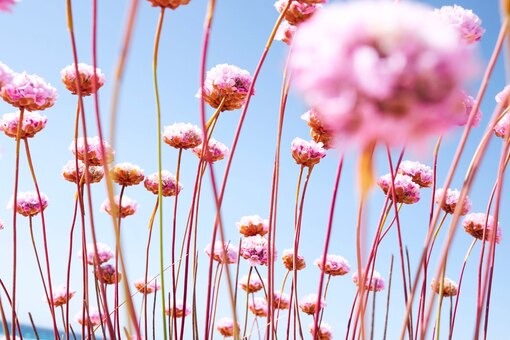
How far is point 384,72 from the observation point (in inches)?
10.3

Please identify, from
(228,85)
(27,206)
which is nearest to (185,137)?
(228,85)

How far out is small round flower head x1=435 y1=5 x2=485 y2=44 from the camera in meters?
0.85

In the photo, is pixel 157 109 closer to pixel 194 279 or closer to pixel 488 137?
pixel 488 137

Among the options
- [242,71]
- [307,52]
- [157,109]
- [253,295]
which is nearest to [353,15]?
[307,52]

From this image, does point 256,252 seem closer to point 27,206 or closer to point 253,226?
point 253,226

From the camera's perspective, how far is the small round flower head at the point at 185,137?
4.78 ft

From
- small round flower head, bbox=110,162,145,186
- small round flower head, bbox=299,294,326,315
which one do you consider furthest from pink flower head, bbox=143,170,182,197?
small round flower head, bbox=299,294,326,315

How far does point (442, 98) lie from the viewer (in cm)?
27

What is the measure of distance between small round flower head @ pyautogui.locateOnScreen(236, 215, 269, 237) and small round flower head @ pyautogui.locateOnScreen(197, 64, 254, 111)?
23.9 inches

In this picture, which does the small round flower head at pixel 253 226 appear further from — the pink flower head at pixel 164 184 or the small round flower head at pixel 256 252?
the pink flower head at pixel 164 184

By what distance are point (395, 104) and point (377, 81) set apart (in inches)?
0.6

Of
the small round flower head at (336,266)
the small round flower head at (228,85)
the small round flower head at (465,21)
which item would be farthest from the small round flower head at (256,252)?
the small round flower head at (465,21)

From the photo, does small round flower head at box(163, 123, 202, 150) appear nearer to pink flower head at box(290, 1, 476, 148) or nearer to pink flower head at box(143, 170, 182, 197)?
pink flower head at box(143, 170, 182, 197)

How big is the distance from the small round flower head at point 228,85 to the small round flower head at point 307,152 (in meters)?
0.19
